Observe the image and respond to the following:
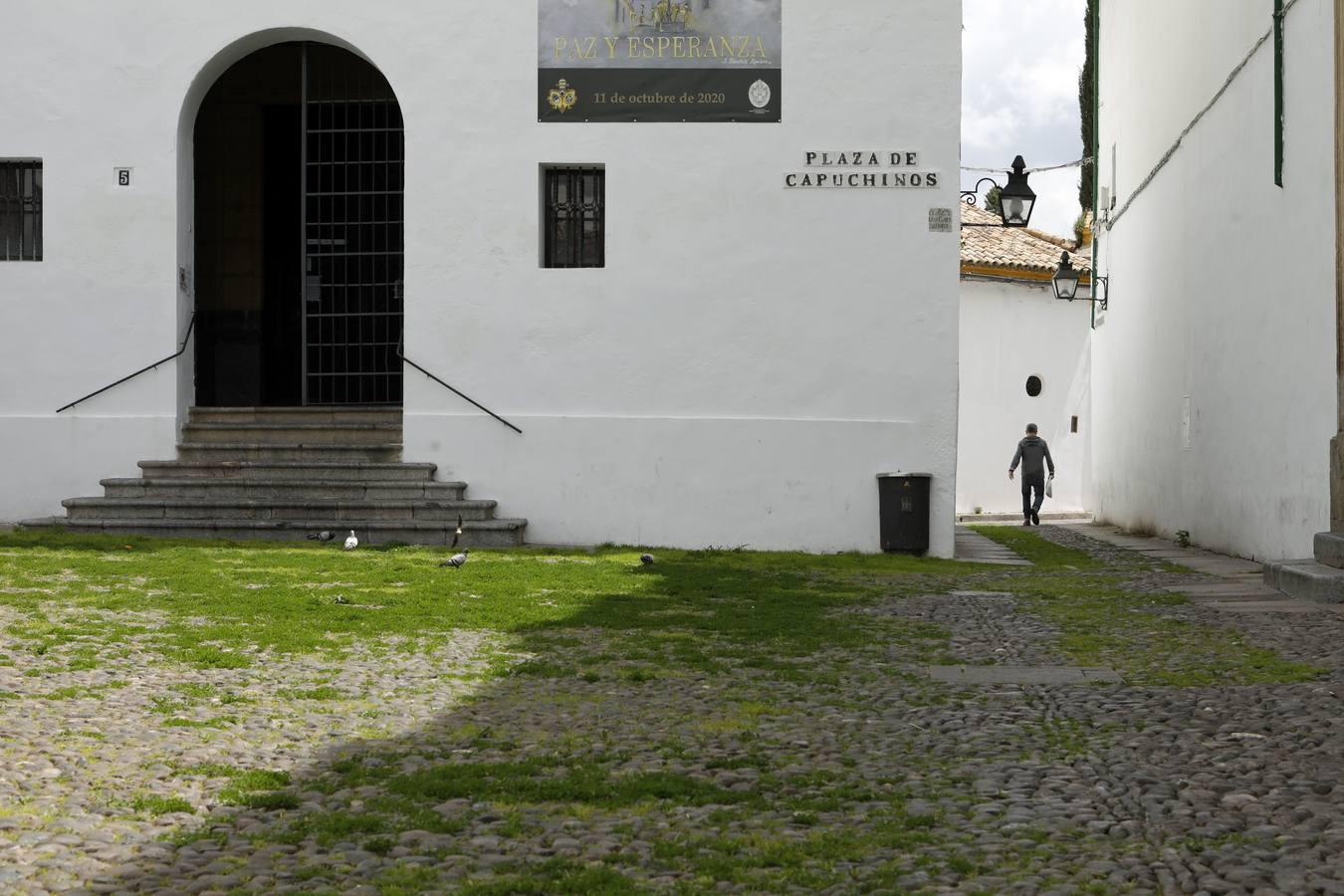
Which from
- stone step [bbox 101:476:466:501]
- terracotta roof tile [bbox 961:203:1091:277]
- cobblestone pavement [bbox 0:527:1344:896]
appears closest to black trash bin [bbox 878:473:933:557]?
stone step [bbox 101:476:466:501]

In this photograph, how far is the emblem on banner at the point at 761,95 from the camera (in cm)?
1350

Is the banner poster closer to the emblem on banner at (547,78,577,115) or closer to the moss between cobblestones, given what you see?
the emblem on banner at (547,78,577,115)

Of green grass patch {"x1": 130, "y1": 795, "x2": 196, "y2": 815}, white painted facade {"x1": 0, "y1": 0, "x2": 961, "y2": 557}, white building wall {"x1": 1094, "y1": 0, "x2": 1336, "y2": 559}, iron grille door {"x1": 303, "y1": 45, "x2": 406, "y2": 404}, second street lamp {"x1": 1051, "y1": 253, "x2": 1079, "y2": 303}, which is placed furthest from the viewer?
second street lamp {"x1": 1051, "y1": 253, "x2": 1079, "y2": 303}

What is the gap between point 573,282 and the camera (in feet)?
44.8

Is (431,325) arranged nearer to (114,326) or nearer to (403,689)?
(114,326)

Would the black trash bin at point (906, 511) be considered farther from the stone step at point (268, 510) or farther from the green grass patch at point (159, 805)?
the green grass patch at point (159, 805)

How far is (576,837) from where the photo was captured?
4.00m

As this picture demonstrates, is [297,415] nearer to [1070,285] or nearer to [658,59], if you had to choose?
[658,59]

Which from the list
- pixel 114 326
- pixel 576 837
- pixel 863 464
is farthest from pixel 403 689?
pixel 114 326

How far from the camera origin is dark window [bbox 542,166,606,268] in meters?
13.9

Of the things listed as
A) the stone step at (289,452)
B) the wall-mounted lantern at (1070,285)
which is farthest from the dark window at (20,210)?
the wall-mounted lantern at (1070,285)

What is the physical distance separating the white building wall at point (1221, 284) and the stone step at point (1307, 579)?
86 cm

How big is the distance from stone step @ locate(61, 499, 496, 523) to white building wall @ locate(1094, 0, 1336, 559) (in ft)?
22.5

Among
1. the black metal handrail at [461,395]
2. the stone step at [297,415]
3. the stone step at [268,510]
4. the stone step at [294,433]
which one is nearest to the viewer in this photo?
the stone step at [268,510]
